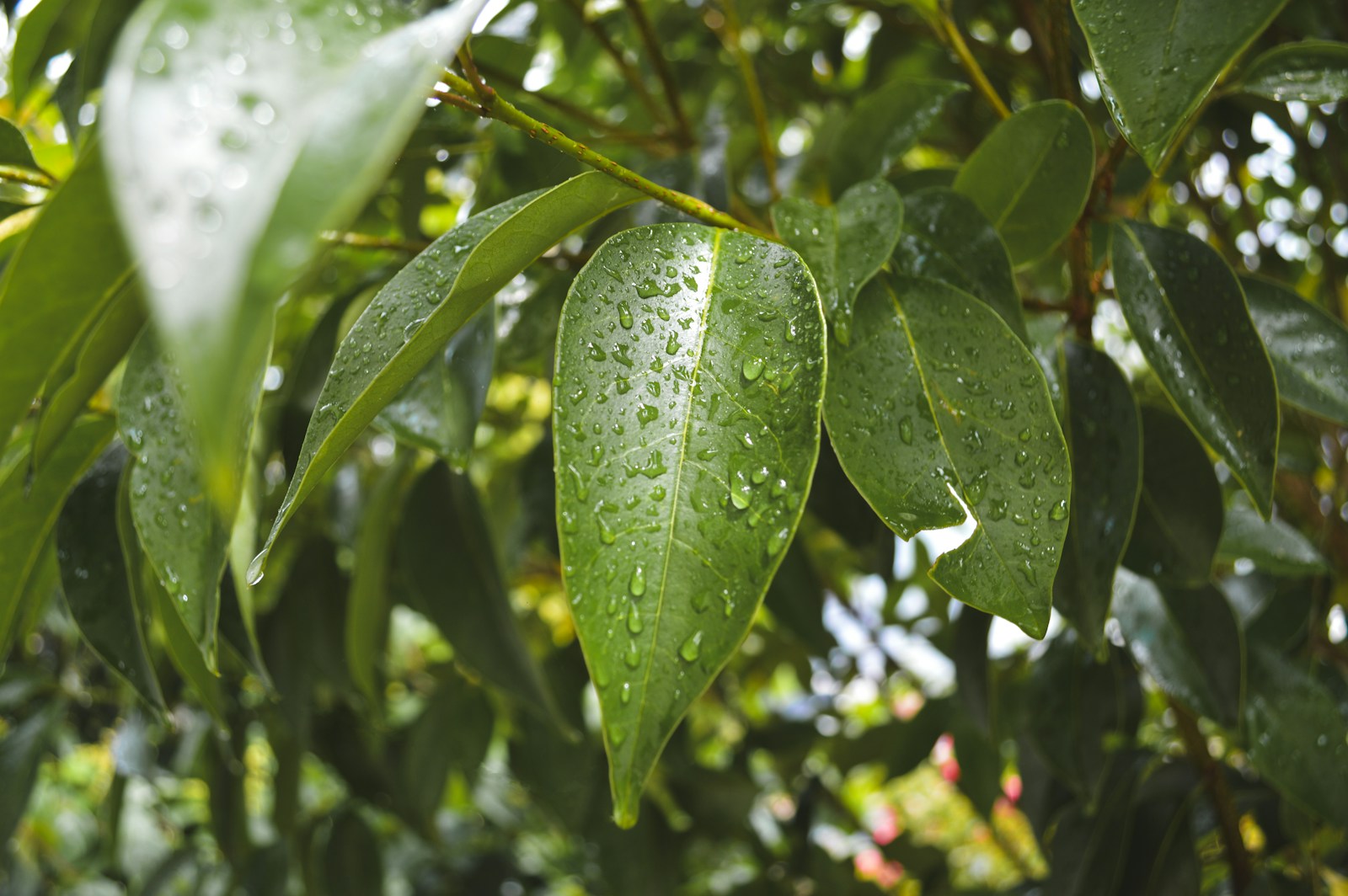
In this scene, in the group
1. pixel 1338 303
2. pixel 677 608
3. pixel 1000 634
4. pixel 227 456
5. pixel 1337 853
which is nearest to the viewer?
pixel 227 456

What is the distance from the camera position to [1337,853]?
29.7 inches

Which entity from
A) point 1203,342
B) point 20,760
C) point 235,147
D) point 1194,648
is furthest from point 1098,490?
point 20,760

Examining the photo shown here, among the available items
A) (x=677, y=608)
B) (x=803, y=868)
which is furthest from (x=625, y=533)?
(x=803, y=868)

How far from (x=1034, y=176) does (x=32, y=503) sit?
50 centimetres

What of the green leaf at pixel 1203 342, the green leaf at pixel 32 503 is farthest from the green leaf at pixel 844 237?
the green leaf at pixel 32 503

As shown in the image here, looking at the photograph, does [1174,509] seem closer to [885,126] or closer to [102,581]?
[885,126]

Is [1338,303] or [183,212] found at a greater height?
[183,212]

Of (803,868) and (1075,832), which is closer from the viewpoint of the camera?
(1075,832)

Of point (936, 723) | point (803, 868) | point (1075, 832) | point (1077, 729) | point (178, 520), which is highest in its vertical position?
point (178, 520)

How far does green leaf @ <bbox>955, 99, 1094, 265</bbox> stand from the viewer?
0.43 meters

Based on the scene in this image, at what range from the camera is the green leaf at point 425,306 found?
0.97ft

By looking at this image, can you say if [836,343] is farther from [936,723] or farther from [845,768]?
[845,768]

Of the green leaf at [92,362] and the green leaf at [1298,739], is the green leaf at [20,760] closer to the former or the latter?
the green leaf at [92,362]

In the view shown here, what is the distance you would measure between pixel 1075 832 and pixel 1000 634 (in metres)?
0.33
